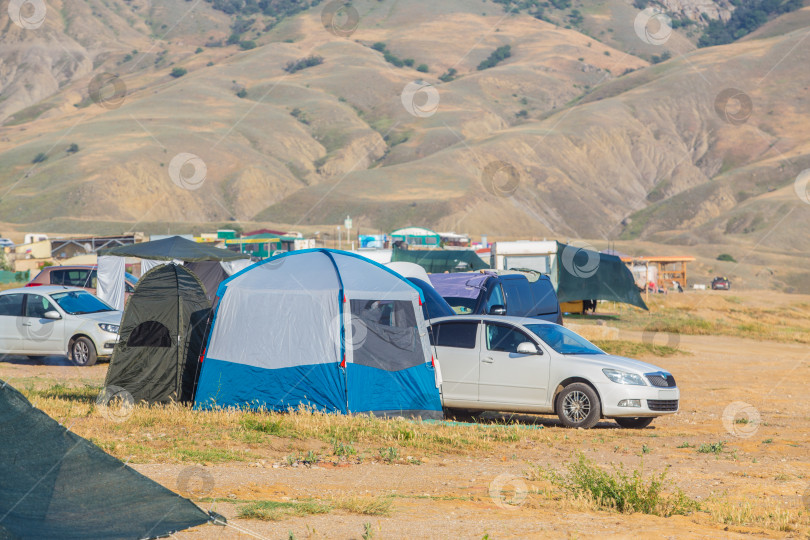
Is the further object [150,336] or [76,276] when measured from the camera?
[76,276]

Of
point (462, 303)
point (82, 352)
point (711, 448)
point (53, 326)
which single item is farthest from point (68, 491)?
point (53, 326)

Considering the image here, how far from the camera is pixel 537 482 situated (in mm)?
8953

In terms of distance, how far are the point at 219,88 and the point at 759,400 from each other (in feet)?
581

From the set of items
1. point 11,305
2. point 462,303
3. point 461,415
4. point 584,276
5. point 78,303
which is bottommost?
point 461,415

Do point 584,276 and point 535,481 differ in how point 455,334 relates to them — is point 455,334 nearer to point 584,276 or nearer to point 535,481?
point 535,481

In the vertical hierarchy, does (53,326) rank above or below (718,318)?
below

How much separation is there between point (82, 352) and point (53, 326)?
88 cm

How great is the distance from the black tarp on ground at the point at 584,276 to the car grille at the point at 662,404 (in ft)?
70.2

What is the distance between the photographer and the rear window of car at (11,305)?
19922 mm

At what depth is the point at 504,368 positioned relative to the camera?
1314cm

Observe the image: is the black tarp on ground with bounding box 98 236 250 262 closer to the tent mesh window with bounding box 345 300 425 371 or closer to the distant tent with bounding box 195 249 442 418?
the distant tent with bounding box 195 249 442 418

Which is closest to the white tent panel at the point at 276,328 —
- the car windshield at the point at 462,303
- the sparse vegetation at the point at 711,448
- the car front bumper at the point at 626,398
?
the car front bumper at the point at 626,398

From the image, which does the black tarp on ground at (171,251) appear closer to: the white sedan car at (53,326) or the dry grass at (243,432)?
the white sedan car at (53,326)

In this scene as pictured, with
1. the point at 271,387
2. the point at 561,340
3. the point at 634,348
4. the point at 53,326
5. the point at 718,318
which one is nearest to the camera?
the point at 271,387
